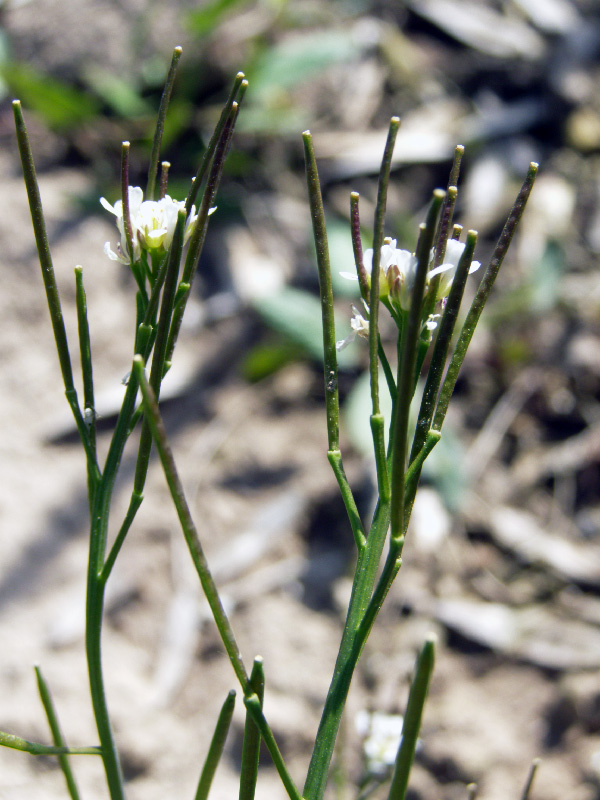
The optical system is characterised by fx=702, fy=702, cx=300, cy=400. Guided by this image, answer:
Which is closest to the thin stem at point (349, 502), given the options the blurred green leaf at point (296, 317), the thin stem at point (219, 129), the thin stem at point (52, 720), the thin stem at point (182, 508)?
the thin stem at point (182, 508)

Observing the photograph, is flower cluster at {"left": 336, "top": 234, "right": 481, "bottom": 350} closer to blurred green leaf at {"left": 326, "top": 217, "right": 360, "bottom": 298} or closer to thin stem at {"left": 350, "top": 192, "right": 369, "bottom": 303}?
thin stem at {"left": 350, "top": 192, "right": 369, "bottom": 303}

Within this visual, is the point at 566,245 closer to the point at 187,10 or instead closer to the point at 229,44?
the point at 229,44

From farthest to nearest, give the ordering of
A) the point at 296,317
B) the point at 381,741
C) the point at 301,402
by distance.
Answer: the point at 301,402
the point at 296,317
the point at 381,741

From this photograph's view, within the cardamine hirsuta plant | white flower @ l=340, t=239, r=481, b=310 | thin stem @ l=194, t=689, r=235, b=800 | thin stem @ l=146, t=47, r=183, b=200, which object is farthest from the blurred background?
thin stem @ l=146, t=47, r=183, b=200

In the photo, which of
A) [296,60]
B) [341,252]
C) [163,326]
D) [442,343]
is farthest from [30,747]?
[296,60]

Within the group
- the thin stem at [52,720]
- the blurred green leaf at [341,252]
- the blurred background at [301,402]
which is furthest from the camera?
the blurred green leaf at [341,252]

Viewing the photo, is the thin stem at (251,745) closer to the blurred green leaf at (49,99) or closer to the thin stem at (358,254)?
the thin stem at (358,254)

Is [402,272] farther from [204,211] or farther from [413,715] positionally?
[413,715]

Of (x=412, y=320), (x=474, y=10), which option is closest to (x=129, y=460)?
(x=412, y=320)
